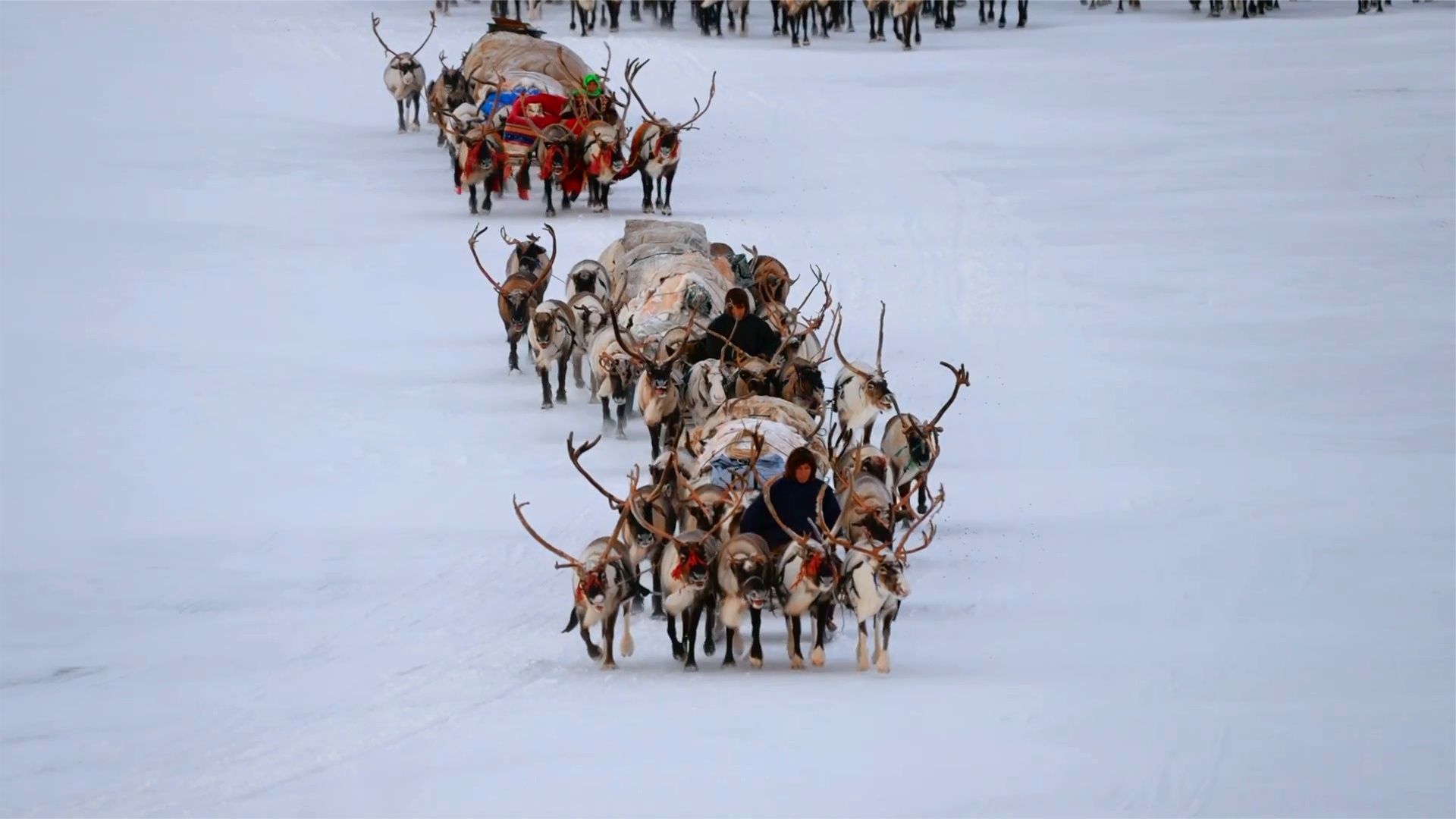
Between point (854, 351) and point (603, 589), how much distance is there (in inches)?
296

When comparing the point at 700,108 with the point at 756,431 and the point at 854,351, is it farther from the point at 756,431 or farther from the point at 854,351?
the point at 756,431

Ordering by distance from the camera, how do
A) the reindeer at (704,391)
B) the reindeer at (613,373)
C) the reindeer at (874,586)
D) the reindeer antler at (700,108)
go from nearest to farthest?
the reindeer at (874,586) < the reindeer at (704,391) < the reindeer at (613,373) < the reindeer antler at (700,108)

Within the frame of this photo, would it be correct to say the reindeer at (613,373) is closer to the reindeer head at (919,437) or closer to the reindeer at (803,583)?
the reindeer head at (919,437)

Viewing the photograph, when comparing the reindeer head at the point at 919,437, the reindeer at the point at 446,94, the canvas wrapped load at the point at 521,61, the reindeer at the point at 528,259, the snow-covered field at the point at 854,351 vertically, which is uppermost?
the canvas wrapped load at the point at 521,61

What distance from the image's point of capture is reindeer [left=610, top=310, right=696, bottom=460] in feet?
46.6

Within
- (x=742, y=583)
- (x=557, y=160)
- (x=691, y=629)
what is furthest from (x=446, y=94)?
(x=742, y=583)

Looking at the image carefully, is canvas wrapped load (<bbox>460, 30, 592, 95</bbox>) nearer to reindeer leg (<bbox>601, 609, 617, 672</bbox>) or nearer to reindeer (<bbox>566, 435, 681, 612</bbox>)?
reindeer (<bbox>566, 435, 681, 612</bbox>)

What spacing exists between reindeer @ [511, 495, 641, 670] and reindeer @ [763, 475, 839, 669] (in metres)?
0.73

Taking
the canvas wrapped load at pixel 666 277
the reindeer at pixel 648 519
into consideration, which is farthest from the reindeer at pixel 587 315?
the reindeer at pixel 648 519

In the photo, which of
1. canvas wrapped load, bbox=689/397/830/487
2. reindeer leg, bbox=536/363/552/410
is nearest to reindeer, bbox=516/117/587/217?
reindeer leg, bbox=536/363/552/410

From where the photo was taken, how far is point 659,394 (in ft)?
46.7

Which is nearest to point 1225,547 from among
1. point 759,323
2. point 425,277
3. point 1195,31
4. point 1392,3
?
point 759,323

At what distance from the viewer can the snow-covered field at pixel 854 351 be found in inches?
374

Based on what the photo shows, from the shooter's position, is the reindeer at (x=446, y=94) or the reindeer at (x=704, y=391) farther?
the reindeer at (x=446, y=94)
